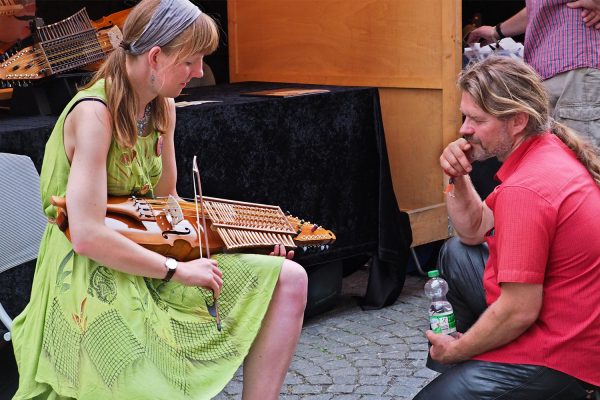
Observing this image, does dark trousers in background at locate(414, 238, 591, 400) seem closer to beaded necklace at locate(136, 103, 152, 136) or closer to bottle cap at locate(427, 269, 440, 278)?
bottle cap at locate(427, 269, 440, 278)

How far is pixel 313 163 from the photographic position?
4699mm

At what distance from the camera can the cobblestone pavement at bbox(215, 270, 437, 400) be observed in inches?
151

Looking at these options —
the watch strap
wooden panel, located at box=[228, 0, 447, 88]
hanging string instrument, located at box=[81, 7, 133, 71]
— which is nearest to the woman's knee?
hanging string instrument, located at box=[81, 7, 133, 71]

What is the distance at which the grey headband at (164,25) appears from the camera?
2625 mm

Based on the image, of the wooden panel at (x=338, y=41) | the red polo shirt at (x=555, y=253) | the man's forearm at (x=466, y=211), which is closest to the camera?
the red polo shirt at (x=555, y=253)

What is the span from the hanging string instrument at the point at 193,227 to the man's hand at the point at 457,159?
0.41 meters

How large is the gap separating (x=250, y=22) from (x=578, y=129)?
2168 millimetres

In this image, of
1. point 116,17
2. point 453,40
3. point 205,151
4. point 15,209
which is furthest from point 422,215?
point 15,209

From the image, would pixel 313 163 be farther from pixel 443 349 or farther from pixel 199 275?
pixel 199 275

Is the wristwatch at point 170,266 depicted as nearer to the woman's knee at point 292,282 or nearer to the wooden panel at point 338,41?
the woman's knee at point 292,282

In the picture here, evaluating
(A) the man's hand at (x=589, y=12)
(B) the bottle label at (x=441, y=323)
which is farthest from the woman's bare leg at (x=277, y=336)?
(A) the man's hand at (x=589, y=12)

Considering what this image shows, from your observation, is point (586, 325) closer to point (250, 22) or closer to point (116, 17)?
point (116, 17)

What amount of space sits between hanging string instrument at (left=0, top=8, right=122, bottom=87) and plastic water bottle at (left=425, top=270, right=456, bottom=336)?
1587 millimetres

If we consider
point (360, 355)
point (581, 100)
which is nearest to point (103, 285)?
point (360, 355)
